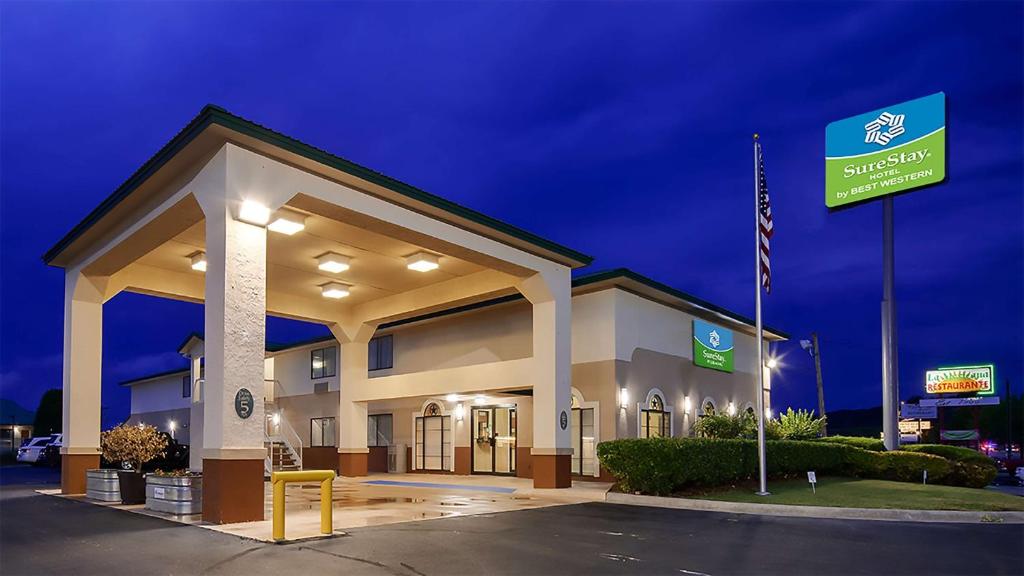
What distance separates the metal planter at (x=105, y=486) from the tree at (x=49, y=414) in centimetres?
5666

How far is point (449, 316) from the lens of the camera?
Answer: 93.4 ft

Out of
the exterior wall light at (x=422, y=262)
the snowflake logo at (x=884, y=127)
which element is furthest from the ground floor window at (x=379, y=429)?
the snowflake logo at (x=884, y=127)

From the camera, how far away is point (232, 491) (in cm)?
1282

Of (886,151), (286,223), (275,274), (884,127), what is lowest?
(275,274)

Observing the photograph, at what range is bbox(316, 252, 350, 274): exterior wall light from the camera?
68.4 ft

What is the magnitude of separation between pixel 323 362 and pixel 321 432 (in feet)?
9.82

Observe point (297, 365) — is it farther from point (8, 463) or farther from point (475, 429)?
point (8, 463)

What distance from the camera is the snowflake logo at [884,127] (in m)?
27.4

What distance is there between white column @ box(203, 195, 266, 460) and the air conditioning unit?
17629 mm

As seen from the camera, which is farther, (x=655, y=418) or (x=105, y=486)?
(x=655, y=418)

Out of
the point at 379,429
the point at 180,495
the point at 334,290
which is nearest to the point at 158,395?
the point at 379,429

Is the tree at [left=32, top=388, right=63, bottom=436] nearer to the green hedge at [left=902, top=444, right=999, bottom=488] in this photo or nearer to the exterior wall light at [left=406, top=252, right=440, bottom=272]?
the exterior wall light at [left=406, top=252, right=440, bottom=272]

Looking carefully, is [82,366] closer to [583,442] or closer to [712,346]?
[583,442]

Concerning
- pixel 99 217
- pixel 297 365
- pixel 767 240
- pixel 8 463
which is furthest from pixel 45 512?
pixel 8 463
